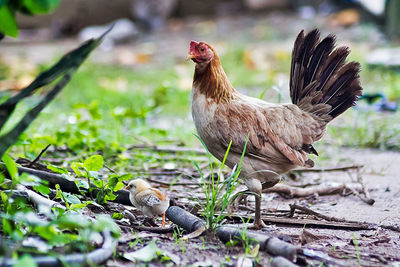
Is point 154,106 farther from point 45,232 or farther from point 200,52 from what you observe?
point 45,232

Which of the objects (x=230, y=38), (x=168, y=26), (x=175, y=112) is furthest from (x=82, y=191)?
(x=168, y=26)

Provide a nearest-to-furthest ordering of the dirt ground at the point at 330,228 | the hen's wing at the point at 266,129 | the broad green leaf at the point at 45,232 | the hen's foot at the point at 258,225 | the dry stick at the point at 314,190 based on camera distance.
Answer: the broad green leaf at the point at 45,232
the dirt ground at the point at 330,228
the hen's foot at the point at 258,225
the hen's wing at the point at 266,129
the dry stick at the point at 314,190

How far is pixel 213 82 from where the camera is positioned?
11.5 ft

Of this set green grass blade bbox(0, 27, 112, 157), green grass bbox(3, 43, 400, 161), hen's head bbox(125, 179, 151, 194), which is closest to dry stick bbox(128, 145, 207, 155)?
green grass bbox(3, 43, 400, 161)

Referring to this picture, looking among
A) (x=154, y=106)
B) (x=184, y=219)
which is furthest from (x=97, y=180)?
(x=154, y=106)

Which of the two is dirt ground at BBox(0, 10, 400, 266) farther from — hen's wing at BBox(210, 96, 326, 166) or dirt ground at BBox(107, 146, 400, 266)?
hen's wing at BBox(210, 96, 326, 166)

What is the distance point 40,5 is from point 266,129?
1780mm

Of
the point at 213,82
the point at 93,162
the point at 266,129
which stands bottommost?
the point at 93,162

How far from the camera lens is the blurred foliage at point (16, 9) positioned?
2.06 metres

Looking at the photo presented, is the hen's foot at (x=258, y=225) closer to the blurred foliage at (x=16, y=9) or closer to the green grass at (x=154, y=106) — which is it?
the green grass at (x=154, y=106)

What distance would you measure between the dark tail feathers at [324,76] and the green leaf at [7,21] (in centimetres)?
211

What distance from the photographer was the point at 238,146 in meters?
3.35

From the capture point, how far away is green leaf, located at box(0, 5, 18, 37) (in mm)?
2199

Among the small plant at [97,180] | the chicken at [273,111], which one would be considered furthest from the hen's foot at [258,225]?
the small plant at [97,180]
